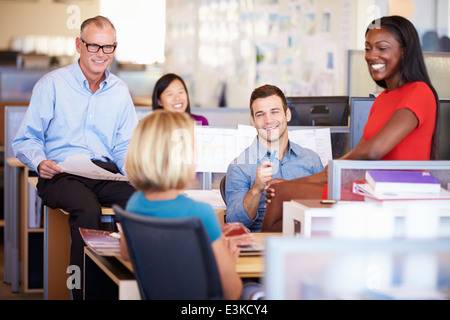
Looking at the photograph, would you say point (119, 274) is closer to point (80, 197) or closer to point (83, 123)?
point (80, 197)

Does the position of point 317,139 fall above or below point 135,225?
above

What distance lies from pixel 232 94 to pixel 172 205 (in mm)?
5690

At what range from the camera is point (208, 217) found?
4.51 feet

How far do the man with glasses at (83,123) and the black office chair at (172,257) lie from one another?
132cm

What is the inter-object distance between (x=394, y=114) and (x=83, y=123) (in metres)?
1.48

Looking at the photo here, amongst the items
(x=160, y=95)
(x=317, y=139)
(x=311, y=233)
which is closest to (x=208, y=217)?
(x=311, y=233)

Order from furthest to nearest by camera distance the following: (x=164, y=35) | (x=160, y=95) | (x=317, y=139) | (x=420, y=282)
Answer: (x=164, y=35)
(x=160, y=95)
(x=317, y=139)
(x=420, y=282)

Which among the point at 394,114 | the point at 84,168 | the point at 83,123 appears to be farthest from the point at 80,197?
the point at 394,114

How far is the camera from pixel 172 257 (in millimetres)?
1312

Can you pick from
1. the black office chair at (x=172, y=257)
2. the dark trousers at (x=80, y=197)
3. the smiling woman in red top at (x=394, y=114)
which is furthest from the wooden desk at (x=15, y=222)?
the black office chair at (x=172, y=257)

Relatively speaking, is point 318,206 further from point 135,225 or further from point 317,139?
point 317,139

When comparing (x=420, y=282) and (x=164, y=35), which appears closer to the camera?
(x=420, y=282)

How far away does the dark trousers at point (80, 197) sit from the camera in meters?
2.54

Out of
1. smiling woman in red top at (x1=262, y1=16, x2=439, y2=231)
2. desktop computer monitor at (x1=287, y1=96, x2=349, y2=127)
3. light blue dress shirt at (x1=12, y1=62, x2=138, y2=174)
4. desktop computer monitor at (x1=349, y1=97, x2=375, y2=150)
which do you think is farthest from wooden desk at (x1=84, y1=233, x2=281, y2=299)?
desktop computer monitor at (x1=287, y1=96, x2=349, y2=127)
